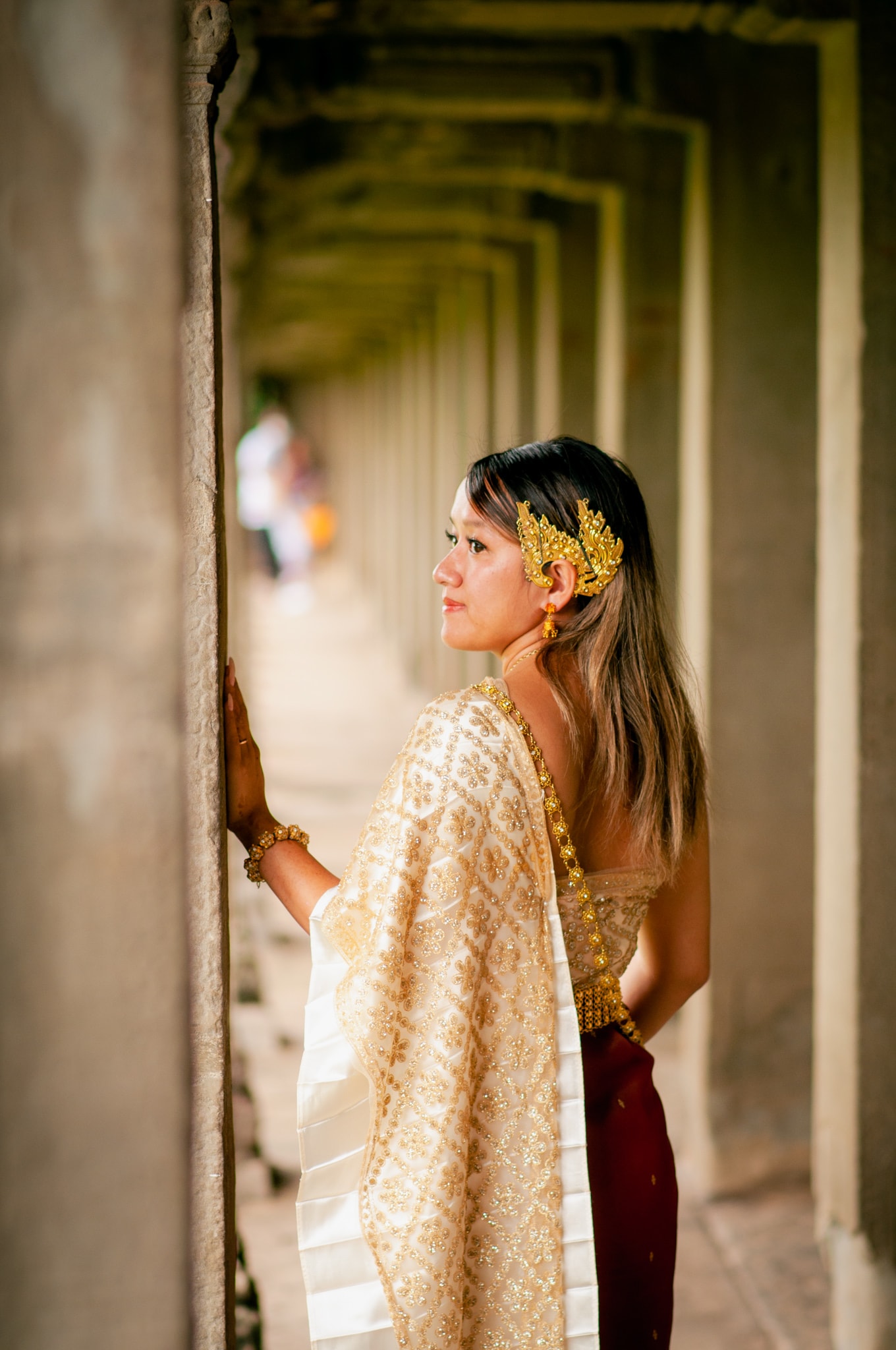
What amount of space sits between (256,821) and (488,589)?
47 cm

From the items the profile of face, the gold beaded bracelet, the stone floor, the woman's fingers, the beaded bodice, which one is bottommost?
the stone floor

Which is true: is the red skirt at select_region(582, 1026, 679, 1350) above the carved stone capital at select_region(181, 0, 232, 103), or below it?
below

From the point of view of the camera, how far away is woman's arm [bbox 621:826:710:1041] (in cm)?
221

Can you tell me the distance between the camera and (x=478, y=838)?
178cm

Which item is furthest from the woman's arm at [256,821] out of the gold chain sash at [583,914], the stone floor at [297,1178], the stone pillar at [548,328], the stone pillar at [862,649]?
the stone pillar at [548,328]

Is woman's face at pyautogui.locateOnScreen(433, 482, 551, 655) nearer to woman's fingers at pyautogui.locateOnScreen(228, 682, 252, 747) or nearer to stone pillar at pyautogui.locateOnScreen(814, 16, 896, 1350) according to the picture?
woman's fingers at pyautogui.locateOnScreen(228, 682, 252, 747)

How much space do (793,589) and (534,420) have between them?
4.28 metres

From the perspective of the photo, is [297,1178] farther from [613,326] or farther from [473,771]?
[613,326]

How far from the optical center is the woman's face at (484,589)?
6.62ft

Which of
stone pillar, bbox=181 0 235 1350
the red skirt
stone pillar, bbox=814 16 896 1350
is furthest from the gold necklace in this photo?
stone pillar, bbox=814 16 896 1350

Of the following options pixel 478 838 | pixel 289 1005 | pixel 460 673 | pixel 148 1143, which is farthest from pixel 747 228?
pixel 460 673

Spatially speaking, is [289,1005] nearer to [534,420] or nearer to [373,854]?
A: [534,420]

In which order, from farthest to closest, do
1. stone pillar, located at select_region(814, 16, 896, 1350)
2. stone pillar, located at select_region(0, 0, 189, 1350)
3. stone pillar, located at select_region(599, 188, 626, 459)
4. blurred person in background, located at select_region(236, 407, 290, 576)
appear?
1. blurred person in background, located at select_region(236, 407, 290, 576)
2. stone pillar, located at select_region(599, 188, 626, 459)
3. stone pillar, located at select_region(814, 16, 896, 1350)
4. stone pillar, located at select_region(0, 0, 189, 1350)

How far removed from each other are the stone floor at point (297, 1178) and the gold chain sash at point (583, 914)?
1.68 m
